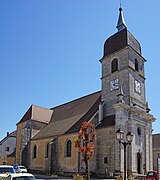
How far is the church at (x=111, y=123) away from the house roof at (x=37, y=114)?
10.8 feet

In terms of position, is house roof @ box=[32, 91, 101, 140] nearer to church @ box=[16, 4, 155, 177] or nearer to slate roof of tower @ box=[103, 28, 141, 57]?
church @ box=[16, 4, 155, 177]

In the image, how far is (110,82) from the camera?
109 feet

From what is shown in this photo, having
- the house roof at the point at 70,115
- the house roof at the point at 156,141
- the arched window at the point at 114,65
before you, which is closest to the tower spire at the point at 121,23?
the arched window at the point at 114,65

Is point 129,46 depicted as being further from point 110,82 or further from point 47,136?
point 47,136

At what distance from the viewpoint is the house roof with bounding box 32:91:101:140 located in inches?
1332

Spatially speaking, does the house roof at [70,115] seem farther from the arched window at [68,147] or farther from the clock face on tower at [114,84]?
the clock face on tower at [114,84]

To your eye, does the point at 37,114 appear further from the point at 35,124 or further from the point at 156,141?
the point at 156,141

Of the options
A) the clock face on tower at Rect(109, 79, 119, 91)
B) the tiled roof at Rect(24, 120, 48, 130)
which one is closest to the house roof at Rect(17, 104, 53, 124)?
the tiled roof at Rect(24, 120, 48, 130)

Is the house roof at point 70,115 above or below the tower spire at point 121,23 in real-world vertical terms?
below

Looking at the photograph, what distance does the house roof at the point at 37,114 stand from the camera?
4172 cm

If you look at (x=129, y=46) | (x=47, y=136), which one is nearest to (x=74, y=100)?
(x=47, y=136)

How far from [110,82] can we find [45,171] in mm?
14622

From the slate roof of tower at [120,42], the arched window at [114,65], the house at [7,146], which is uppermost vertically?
the slate roof of tower at [120,42]

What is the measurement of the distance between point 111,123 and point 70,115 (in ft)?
30.4
